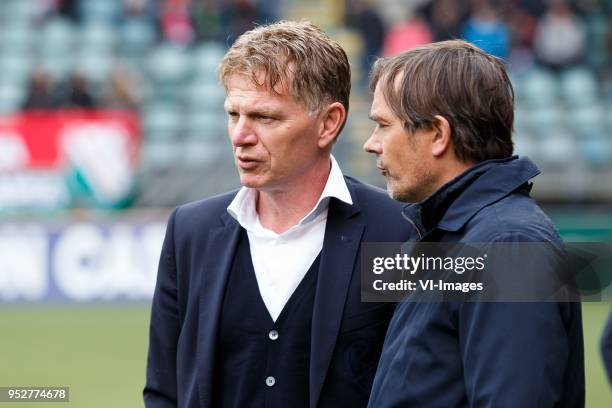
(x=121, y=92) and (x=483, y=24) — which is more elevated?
(x=483, y=24)

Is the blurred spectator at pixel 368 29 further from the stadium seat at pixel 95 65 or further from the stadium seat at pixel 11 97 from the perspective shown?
the stadium seat at pixel 11 97

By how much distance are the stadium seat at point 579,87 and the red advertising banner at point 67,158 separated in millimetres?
5777

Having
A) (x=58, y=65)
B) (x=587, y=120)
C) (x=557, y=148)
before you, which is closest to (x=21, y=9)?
(x=58, y=65)

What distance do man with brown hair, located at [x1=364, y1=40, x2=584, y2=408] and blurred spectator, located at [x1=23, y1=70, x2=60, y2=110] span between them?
11599 mm

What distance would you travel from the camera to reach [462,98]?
104 inches

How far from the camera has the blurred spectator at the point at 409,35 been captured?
580 inches

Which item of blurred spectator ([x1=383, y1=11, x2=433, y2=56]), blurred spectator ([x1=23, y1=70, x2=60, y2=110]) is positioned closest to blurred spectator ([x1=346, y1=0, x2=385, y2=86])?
blurred spectator ([x1=383, y1=11, x2=433, y2=56])

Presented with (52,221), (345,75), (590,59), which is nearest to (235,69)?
(345,75)

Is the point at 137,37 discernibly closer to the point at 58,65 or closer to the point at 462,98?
Answer: the point at 58,65

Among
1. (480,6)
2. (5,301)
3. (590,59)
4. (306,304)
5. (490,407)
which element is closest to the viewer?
(490,407)

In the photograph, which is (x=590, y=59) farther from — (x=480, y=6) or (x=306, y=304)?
(x=306, y=304)

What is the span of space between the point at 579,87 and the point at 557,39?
2.46 feet

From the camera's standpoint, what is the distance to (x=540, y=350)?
2340mm

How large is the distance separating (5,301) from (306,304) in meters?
9.15
